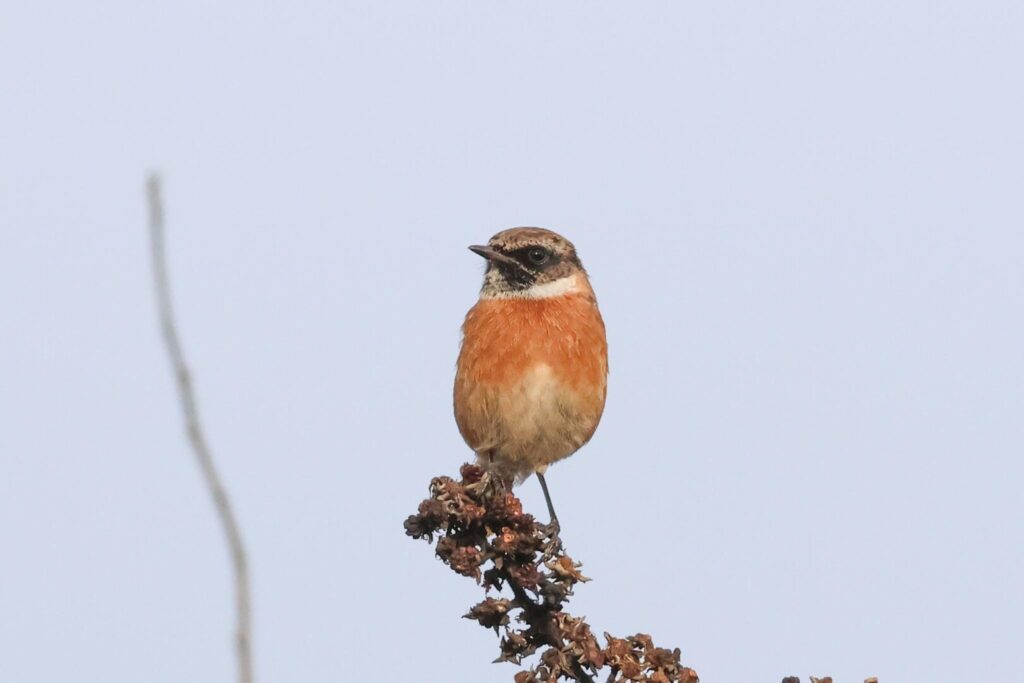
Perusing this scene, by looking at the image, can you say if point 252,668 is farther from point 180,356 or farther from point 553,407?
point 553,407

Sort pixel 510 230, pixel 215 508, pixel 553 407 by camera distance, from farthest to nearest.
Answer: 1. pixel 510 230
2. pixel 553 407
3. pixel 215 508

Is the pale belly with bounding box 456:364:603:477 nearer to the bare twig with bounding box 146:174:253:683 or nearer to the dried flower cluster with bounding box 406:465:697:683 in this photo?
the dried flower cluster with bounding box 406:465:697:683

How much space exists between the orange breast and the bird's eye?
11.5 inches

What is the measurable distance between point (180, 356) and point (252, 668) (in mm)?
594

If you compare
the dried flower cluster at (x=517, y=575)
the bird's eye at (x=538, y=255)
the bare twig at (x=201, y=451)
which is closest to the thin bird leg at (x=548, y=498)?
the bird's eye at (x=538, y=255)

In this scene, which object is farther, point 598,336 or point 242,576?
Answer: point 598,336

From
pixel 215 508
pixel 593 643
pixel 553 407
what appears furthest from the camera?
pixel 553 407

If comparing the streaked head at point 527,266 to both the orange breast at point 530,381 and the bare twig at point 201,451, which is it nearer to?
the orange breast at point 530,381

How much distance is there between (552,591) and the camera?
5.24 metres

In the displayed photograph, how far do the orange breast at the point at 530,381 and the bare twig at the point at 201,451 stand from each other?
5.15m

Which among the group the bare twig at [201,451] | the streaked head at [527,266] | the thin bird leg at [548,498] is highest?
the streaked head at [527,266]

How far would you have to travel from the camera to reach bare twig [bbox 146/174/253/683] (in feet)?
8.00

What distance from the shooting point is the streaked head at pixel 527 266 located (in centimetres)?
819

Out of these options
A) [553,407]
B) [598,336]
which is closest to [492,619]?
[553,407]
